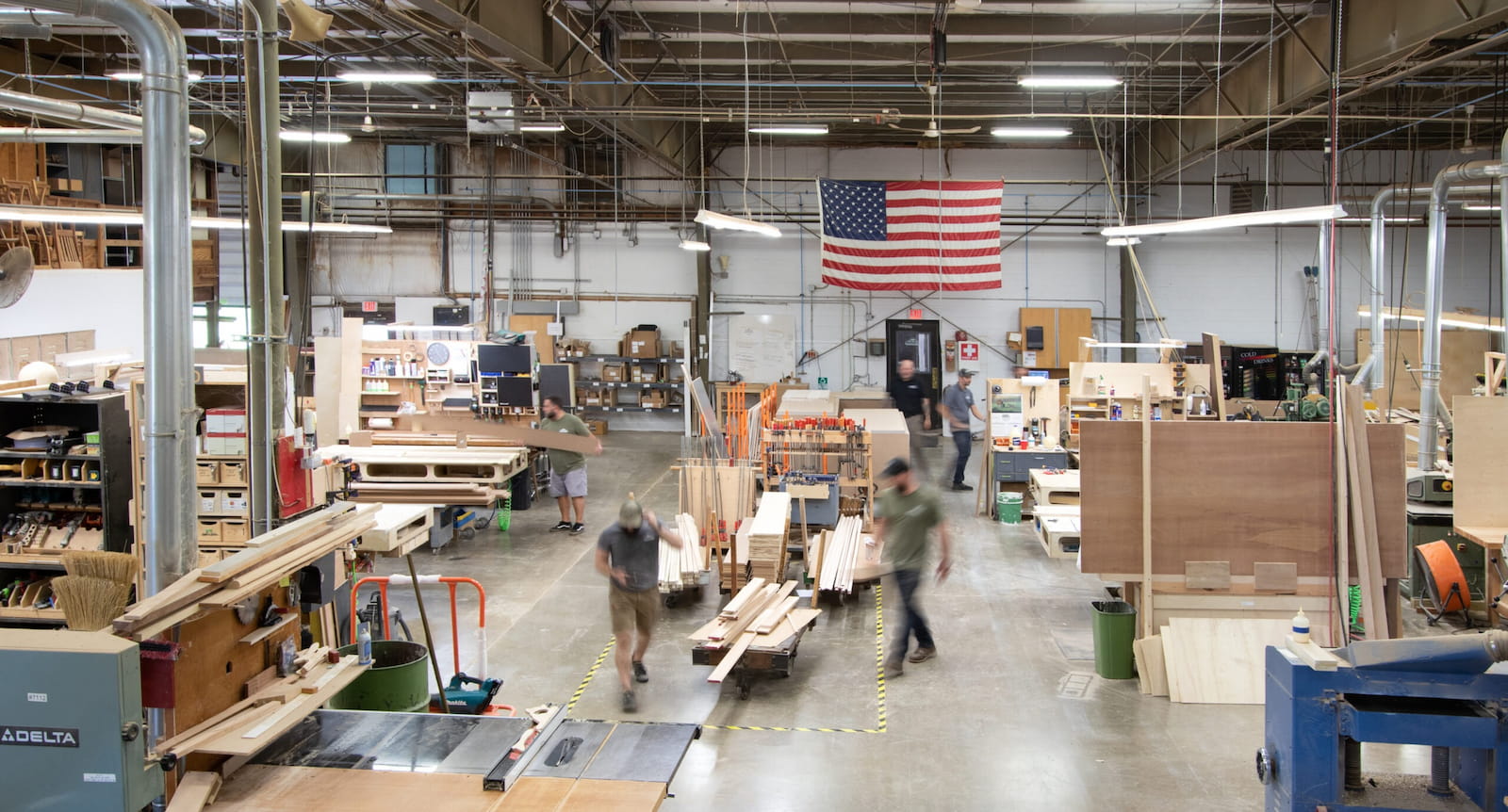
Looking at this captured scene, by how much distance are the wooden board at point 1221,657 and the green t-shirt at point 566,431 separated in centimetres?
710

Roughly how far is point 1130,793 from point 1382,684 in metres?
2.34

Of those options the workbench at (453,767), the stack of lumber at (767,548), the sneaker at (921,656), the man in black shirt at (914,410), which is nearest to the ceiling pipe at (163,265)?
the workbench at (453,767)

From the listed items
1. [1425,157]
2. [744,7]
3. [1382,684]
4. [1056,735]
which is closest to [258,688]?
[1382,684]

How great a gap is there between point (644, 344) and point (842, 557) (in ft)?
36.4

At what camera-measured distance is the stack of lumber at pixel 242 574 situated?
3619 mm

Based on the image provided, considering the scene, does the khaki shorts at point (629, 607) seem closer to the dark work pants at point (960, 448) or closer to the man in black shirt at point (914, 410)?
the man in black shirt at point (914, 410)

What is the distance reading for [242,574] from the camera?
13.2 ft

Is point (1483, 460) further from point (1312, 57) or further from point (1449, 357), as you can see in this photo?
point (1449, 357)

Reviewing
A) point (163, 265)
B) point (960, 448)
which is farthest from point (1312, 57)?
point (163, 265)

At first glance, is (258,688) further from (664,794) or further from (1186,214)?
(1186,214)

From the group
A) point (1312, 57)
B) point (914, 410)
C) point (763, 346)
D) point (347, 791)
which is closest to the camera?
point (347, 791)

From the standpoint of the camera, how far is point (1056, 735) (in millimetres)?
7168

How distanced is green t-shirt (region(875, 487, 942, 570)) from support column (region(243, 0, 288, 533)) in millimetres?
4193

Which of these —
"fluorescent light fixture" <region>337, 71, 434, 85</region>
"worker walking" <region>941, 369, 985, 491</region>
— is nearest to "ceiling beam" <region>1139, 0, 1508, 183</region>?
"worker walking" <region>941, 369, 985, 491</region>
